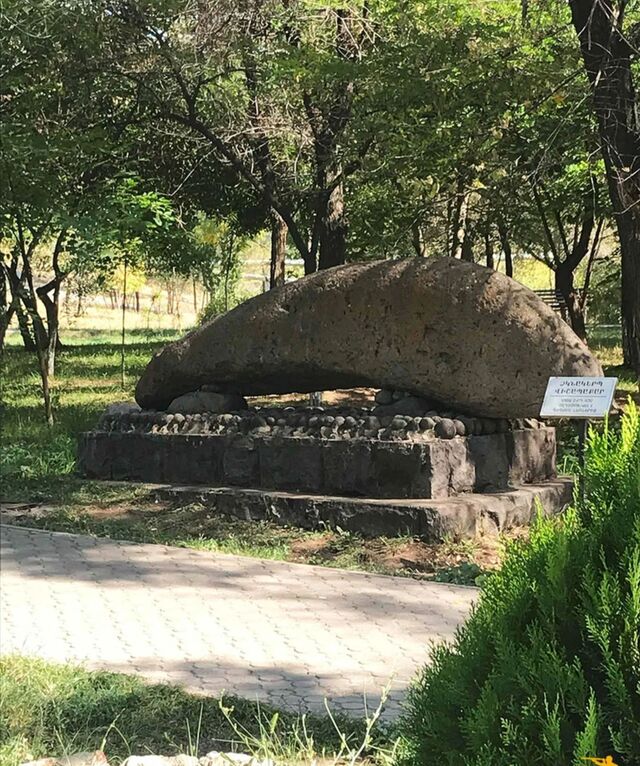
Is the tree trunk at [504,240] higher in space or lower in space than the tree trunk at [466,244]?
higher

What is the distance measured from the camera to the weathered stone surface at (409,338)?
862cm

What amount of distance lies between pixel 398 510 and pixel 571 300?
1179 cm

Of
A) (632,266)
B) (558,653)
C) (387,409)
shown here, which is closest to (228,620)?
(387,409)

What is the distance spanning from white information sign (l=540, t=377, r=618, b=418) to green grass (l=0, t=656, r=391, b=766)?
3.38 meters

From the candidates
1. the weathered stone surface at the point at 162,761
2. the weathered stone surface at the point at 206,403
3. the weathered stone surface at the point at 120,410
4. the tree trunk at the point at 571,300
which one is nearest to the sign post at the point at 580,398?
the weathered stone surface at the point at 162,761

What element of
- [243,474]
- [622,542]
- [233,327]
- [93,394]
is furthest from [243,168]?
[622,542]

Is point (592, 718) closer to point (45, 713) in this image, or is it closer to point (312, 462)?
point (45, 713)

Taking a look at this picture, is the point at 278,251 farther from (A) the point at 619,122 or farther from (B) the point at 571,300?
(A) the point at 619,122

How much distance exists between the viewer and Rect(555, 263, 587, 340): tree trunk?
1852 cm

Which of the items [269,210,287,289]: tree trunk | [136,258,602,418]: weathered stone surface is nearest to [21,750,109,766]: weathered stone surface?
[136,258,602,418]: weathered stone surface

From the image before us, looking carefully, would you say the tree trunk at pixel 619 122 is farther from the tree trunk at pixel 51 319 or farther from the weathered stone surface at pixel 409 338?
the tree trunk at pixel 51 319

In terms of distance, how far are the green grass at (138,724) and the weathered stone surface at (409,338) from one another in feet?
15.8

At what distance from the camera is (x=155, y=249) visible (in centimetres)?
2009

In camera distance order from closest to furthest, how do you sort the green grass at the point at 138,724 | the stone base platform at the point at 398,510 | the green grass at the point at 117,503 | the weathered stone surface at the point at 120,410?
the green grass at the point at 138,724 → the green grass at the point at 117,503 → the stone base platform at the point at 398,510 → the weathered stone surface at the point at 120,410
